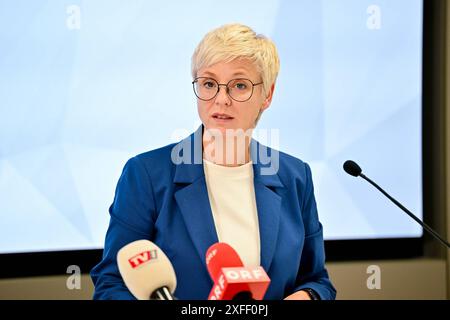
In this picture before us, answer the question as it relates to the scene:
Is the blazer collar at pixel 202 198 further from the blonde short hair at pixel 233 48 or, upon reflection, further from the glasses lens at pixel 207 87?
the blonde short hair at pixel 233 48

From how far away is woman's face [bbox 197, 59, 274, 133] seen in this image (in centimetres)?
155

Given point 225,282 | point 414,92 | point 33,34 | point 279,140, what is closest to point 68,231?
point 33,34

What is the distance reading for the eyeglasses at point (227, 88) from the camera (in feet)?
5.16

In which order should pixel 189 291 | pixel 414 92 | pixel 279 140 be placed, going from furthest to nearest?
pixel 414 92 < pixel 279 140 < pixel 189 291

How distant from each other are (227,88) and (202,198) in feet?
1.02

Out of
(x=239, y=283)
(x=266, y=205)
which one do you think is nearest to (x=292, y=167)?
(x=266, y=205)

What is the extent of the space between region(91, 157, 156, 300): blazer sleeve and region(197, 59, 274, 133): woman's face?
24 cm

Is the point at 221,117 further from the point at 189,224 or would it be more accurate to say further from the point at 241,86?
the point at 189,224

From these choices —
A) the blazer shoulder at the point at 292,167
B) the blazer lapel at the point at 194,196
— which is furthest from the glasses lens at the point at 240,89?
the blazer shoulder at the point at 292,167

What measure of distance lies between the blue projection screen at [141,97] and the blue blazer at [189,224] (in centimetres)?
83

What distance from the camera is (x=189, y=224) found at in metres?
1.50
